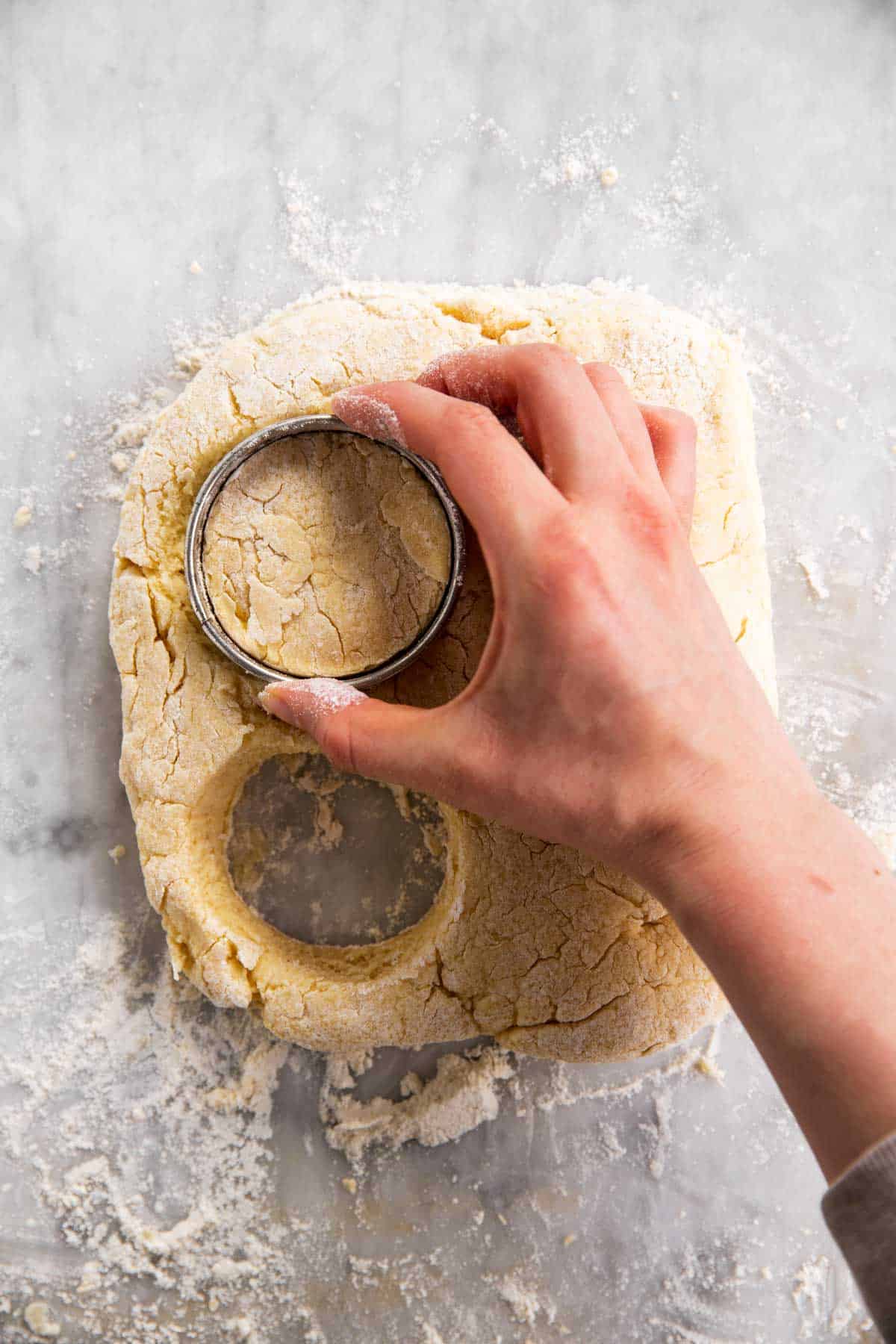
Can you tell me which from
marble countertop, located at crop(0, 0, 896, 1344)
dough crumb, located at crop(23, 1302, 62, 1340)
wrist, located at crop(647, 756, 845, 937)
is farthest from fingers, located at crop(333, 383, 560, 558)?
dough crumb, located at crop(23, 1302, 62, 1340)

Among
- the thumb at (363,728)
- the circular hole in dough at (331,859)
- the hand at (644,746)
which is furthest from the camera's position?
the circular hole in dough at (331,859)

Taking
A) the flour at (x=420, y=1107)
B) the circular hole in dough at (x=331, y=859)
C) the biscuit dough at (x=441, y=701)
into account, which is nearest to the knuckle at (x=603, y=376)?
the biscuit dough at (x=441, y=701)

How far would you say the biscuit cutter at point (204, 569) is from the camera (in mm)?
1445

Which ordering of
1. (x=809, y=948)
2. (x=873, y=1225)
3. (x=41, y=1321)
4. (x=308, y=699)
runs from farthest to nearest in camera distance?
(x=41, y=1321) → (x=308, y=699) → (x=809, y=948) → (x=873, y=1225)

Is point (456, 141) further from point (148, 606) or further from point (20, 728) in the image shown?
point (20, 728)

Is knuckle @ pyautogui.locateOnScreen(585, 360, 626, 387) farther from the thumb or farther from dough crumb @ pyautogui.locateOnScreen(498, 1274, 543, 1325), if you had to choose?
dough crumb @ pyautogui.locateOnScreen(498, 1274, 543, 1325)

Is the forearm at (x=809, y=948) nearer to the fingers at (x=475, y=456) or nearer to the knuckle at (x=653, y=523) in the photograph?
the knuckle at (x=653, y=523)

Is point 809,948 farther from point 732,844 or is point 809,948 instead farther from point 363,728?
point 363,728

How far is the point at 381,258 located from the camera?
185cm

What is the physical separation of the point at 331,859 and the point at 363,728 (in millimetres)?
503

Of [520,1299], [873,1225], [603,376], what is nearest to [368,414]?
[603,376]

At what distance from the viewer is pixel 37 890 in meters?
1.83

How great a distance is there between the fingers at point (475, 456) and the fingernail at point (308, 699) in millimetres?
305

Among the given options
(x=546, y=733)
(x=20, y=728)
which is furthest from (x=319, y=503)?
(x=20, y=728)
